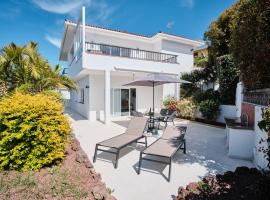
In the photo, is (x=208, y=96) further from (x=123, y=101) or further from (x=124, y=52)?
(x=124, y=52)

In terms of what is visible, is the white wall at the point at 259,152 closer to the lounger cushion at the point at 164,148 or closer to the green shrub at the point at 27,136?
the lounger cushion at the point at 164,148

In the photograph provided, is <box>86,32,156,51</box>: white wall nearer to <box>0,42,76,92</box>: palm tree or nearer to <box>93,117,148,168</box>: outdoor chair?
<box>0,42,76,92</box>: palm tree

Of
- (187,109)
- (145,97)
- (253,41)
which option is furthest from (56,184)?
(145,97)

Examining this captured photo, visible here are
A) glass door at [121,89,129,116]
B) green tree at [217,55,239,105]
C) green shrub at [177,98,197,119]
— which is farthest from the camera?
glass door at [121,89,129,116]

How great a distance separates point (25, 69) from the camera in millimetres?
8445

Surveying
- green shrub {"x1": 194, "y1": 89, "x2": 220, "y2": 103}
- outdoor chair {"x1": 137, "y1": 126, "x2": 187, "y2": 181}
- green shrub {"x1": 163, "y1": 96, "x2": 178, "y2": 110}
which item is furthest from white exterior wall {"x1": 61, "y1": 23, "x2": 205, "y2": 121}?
outdoor chair {"x1": 137, "y1": 126, "x2": 187, "y2": 181}

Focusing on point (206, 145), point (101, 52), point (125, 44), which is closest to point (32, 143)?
point (206, 145)

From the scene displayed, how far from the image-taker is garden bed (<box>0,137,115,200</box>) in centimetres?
391

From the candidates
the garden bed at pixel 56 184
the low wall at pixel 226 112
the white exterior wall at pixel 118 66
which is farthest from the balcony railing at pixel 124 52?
the garden bed at pixel 56 184

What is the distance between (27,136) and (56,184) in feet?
5.55

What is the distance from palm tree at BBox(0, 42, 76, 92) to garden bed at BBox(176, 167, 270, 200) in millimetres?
7852

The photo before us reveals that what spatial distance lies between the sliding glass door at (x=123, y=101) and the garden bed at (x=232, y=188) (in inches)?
541

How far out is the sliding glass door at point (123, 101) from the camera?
57.5ft

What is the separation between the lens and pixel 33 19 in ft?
60.5
